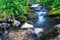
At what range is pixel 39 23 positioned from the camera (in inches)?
525

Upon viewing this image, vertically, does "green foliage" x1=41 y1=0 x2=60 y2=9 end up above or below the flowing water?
above

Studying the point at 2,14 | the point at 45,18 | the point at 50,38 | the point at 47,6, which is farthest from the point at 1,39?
the point at 47,6

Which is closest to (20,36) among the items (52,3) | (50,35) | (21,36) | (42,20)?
(21,36)

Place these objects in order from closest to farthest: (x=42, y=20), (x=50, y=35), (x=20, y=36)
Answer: (x=20, y=36) < (x=50, y=35) < (x=42, y=20)

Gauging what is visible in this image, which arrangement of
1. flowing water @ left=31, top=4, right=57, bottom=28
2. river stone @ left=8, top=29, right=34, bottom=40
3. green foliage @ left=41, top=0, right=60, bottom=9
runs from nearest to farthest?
river stone @ left=8, top=29, right=34, bottom=40 → flowing water @ left=31, top=4, right=57, bottom=28 → green foliage @ left=41, top=0, right=60, bottom=9

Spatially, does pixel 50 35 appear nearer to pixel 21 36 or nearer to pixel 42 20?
pixel 21 36

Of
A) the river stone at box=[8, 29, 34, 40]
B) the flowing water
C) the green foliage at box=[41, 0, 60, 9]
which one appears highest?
the green foliage at box=[41, 0, 60, 9]

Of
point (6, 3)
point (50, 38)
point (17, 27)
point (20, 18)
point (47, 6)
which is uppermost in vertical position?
point (47, 6)

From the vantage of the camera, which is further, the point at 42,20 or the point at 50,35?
the point at 42,20

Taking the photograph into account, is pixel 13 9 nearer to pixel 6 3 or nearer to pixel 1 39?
pixel 6 3

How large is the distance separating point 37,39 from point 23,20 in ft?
13.0

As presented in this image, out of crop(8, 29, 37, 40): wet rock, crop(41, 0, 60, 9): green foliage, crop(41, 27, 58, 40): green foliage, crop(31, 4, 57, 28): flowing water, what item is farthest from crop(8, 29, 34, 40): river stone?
crop(41, 0, 60, 9): green foliage

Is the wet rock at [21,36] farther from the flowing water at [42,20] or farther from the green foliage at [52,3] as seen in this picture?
the green foliage at [52,3]

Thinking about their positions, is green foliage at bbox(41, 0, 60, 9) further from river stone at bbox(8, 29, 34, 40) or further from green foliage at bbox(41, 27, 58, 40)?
river stone at bbox(8, 29, 34, 40)
